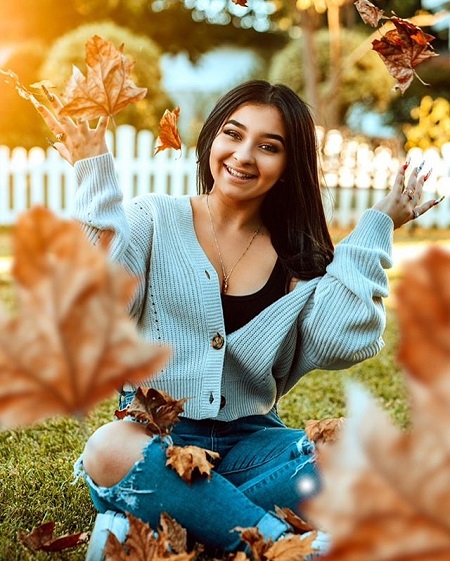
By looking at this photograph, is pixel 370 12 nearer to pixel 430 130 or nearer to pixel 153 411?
pixel 153 411

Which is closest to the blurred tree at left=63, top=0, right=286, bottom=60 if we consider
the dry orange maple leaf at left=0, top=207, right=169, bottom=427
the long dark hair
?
the long dark hair

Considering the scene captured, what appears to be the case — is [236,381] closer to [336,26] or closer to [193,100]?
[336,26]

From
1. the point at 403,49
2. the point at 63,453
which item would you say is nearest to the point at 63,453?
the point at 63,453

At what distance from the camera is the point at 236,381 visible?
1.95 m

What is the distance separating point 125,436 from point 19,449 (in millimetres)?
781

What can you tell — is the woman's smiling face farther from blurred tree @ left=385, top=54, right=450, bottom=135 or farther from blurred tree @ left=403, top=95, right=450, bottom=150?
blurred tree @ left=385, top=54, right=450, bottom=135

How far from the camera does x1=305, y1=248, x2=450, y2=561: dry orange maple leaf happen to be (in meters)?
0.65

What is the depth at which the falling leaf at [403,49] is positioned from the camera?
1.70 m

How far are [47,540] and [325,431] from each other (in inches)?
26.8

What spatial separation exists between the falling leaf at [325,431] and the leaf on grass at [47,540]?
571mm

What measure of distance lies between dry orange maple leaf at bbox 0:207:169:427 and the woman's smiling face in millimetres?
1234

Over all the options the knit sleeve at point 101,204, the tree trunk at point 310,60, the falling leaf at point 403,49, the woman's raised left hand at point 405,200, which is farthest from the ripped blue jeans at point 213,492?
the tree trunk at point 310,60

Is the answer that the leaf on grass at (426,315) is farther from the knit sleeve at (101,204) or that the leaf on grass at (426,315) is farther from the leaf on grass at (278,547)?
the knit sleeve at (101,204)

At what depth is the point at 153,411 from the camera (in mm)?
1734
